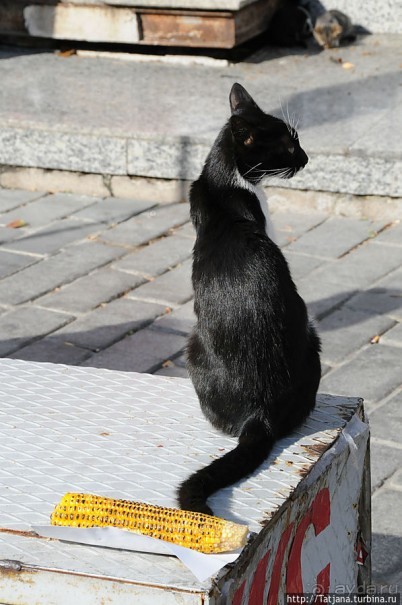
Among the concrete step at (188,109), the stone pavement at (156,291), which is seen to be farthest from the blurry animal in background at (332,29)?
the stone pavement at (156,291)

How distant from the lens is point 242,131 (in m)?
3.03

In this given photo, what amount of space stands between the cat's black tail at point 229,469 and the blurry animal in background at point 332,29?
214 inches

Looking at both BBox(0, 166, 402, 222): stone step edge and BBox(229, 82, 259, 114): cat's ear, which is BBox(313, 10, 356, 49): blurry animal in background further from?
BBox(229, 82, 259, 114): cat's ear

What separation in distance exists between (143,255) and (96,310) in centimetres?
66

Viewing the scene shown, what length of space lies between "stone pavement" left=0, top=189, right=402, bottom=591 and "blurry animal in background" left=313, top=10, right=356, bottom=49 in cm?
216

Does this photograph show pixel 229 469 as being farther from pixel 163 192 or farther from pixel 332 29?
pixel 332 29

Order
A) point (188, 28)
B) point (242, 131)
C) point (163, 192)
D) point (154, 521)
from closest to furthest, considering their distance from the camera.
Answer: point (154, 521) < point (242, 131) < point (163, 192) < point (188, 28)

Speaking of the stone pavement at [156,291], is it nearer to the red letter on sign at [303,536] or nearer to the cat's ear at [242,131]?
the red letter on sign at [303,536]

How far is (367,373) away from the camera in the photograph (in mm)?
4152

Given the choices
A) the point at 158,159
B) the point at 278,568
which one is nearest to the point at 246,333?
the point at 278,568

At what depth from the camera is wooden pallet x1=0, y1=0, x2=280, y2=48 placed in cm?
705

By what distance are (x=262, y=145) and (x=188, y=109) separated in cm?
344

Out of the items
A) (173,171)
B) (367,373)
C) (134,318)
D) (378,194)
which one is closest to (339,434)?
(367,373)

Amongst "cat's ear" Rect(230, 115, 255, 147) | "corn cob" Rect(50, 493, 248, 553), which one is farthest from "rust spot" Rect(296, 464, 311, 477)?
"cat's ear" Rect(230, 115, 255, 147)
